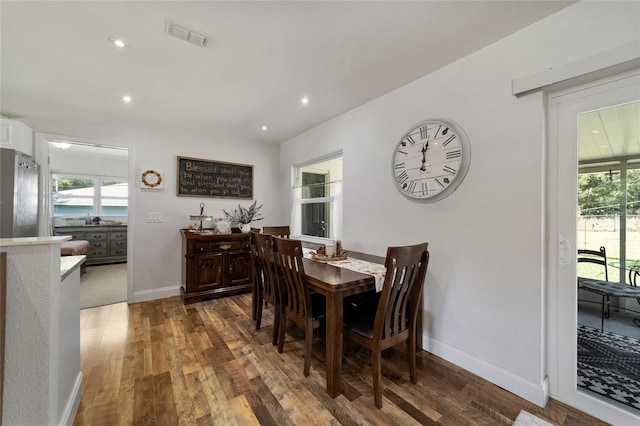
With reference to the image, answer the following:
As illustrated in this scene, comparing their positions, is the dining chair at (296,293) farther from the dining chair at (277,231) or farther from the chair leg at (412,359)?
the dining chair at (277,231)

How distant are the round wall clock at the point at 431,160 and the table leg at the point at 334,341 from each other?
1.23 meters

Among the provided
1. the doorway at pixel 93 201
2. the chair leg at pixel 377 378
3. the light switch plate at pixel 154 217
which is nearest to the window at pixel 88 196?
the doorway at pixel 93 201

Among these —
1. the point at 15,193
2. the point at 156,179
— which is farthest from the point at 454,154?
the point at 15,193

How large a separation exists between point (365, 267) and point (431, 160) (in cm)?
109

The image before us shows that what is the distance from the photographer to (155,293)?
11.4 ft

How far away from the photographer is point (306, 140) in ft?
12.6

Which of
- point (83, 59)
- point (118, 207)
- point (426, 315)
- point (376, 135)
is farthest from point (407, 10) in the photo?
point (118, 207)

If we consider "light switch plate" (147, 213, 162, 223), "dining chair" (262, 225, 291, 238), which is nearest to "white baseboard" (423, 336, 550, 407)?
"dining chair" (262, 225, 291, 238)

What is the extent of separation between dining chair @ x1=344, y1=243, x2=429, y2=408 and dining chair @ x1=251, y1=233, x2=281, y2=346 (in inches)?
27.7

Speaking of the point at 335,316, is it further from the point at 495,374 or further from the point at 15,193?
the point at 15,193

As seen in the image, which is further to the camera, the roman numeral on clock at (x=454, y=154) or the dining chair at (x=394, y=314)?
the roman numeral on clock at (x=454, y=154)

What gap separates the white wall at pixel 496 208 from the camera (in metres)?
1.57

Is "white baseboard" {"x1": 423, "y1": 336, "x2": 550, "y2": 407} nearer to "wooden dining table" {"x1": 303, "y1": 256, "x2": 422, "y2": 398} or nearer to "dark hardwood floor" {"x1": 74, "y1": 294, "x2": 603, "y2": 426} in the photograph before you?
"dark hardwood floor" {"x1": 74, "y1": 294, "x2": 603, "y2": 426}

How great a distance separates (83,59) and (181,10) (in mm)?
1164
